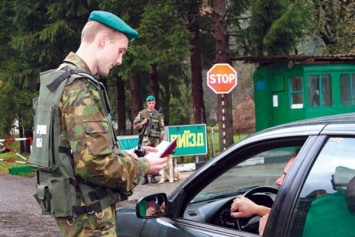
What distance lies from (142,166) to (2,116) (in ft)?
89.5

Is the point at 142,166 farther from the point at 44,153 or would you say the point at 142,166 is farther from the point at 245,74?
the point at 245,74

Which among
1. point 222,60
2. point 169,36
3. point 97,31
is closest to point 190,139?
point 222,60

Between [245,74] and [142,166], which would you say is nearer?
[142,166]

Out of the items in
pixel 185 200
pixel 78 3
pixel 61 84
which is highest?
pixel 78 3

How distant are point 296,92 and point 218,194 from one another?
14.8m

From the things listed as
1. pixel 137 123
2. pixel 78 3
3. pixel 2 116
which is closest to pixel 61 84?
pixel 137 123

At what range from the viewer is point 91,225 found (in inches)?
127

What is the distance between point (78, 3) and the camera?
2088cm

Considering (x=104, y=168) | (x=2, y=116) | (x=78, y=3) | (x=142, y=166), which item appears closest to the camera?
(x=104, y=168)

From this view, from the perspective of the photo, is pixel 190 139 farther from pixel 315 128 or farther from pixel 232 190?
pixel 315 128

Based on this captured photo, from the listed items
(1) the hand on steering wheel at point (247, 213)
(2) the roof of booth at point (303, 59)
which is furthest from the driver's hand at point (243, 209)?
(2) the roof of booth at point (303, 59)

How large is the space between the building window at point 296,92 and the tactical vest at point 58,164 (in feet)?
50.4

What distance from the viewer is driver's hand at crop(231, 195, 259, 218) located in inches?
142

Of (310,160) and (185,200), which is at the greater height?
(310,160)
